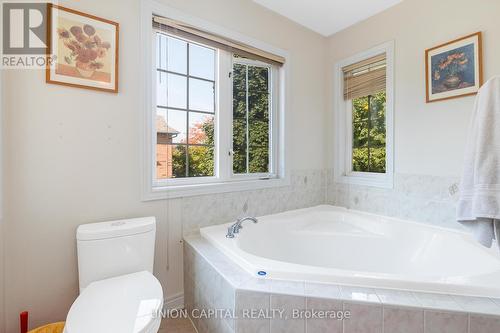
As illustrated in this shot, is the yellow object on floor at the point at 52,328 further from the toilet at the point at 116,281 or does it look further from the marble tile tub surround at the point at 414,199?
the marble tile tub surround at the point at 414,199

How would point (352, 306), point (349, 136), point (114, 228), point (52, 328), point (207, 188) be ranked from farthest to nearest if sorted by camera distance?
point (349, 136), point (207, 188), point (114, 228), point (52, 328), point (352, 306)

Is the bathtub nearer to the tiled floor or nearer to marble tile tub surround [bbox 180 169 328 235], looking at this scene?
marble tile tub surround [bbox 180 169 328 235]

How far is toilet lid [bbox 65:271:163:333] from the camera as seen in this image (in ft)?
3.17

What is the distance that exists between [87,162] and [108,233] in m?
0.47

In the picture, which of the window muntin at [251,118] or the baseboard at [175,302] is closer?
the baseboard at [175,302]

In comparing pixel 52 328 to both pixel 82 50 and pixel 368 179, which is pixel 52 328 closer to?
pixel 82 50

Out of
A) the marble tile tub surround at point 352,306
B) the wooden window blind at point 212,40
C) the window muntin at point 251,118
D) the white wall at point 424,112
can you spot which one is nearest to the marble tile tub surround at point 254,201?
the window muntin at point 251,118

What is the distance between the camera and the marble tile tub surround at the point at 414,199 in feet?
6.16

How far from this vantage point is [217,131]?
6.99ft

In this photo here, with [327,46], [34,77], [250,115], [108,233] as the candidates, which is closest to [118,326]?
[108,233]

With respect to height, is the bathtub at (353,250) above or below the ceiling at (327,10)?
below

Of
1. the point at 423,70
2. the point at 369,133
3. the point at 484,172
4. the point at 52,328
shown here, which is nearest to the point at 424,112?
the point at 423,70

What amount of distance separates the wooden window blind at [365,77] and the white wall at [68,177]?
1662mm

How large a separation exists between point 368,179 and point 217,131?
1604mm
